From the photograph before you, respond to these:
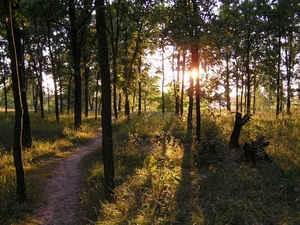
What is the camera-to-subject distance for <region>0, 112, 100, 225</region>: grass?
254 inches

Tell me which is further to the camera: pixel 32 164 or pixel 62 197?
pixel 32 164

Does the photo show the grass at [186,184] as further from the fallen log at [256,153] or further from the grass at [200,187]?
the fallen log at [256,153]

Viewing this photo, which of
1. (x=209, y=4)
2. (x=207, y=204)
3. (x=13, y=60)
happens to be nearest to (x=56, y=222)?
(x=207, y=204)

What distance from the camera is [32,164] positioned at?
381 inches

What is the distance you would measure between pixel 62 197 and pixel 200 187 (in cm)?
416

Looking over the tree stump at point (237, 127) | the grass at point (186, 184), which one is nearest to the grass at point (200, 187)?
the grass at point (186, 184)

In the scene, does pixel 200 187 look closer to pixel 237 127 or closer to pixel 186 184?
pixel 186 184

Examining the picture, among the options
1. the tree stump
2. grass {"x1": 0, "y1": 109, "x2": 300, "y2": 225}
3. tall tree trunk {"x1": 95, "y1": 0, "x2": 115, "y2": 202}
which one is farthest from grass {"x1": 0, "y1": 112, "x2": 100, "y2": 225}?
the tree stump

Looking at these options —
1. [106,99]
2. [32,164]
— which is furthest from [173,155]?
[32,164]

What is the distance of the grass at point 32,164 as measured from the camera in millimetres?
6457

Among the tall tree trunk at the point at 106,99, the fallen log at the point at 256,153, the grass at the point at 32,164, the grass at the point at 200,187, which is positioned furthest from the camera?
the fallen log at the point at 256,153

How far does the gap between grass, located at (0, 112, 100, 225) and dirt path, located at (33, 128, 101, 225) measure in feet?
0.88

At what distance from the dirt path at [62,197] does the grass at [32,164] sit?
0.27m

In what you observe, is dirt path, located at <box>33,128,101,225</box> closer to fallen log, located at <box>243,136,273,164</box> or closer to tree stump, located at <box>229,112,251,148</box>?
fallen log, located at <box>243,136,273,164</box>
